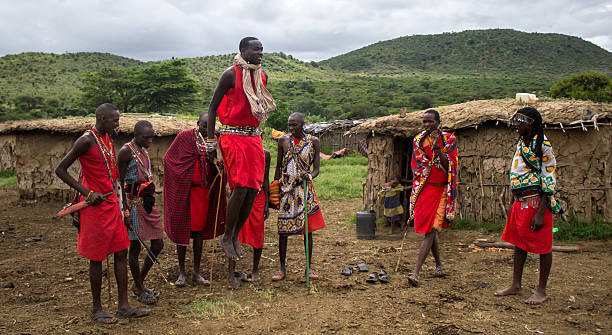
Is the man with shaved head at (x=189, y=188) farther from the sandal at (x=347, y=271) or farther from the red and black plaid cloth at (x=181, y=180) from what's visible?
the sandal at (x=347, y=271)

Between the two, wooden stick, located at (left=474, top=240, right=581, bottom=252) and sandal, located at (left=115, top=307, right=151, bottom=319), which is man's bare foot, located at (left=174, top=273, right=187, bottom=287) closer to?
sandal, located at (left=115, top=307, right=151, bottom=319)

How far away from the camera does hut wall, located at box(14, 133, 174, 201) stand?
1037 centimetres

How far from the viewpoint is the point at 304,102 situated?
40.5m

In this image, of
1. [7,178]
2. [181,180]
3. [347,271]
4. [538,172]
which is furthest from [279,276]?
[7,178]

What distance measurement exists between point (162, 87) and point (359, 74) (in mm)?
46376

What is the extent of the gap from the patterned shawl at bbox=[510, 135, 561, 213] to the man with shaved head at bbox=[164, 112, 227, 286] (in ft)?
10.0

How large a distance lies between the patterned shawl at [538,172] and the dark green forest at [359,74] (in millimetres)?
25233

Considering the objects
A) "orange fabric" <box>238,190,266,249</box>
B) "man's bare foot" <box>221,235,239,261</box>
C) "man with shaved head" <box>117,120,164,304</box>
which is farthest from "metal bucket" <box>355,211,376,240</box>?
"man with shaved head" <box>117,120,164,304</box>

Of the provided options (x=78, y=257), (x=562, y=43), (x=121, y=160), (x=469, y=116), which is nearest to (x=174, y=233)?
(x=121, y=160)

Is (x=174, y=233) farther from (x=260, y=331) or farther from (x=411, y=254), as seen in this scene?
(x=411, y=254)

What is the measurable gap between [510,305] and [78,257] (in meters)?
5.50

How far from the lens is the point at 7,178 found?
53.6 ft

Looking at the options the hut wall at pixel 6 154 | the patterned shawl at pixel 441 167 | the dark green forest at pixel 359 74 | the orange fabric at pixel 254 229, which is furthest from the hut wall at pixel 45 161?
the dark green forest at pixel 359 74

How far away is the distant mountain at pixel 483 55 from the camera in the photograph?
2459 inches
